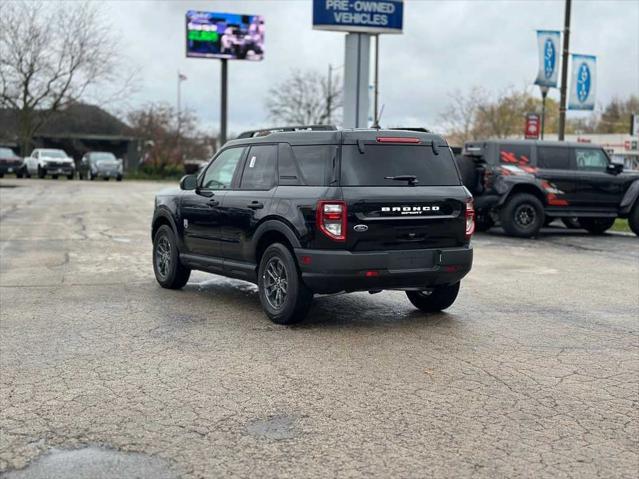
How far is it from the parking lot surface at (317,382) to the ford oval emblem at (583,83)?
14.4m

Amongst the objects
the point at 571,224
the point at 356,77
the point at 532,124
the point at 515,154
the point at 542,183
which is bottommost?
the point at 571,224

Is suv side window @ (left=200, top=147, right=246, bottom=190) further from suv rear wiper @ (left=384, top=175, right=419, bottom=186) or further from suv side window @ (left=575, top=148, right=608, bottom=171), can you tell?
suv side window @ (left=575, top=148, right=608, bottom=171)

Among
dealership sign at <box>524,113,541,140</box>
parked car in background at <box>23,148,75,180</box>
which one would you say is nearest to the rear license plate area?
dealership sign at <box>524,113,541,140</box>

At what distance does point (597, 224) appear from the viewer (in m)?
17.8

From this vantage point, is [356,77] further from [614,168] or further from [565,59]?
[614,168]

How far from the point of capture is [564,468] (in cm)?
395

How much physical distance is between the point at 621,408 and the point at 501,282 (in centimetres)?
539

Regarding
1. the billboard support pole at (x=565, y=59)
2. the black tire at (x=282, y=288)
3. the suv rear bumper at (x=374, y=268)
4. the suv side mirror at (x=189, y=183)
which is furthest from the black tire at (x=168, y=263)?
the billboard support pole at (x=565, y=59)

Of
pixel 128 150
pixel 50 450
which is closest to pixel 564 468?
pixel 50 450

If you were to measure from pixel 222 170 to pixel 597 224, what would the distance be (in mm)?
11885

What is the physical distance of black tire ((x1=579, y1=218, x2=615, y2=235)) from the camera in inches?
698

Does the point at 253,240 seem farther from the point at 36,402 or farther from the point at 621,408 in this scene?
the point at 621,408

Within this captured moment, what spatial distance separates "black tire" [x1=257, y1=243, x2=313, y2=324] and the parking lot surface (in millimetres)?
149

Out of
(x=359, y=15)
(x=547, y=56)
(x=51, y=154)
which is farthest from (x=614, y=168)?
(x=51, y=154)
